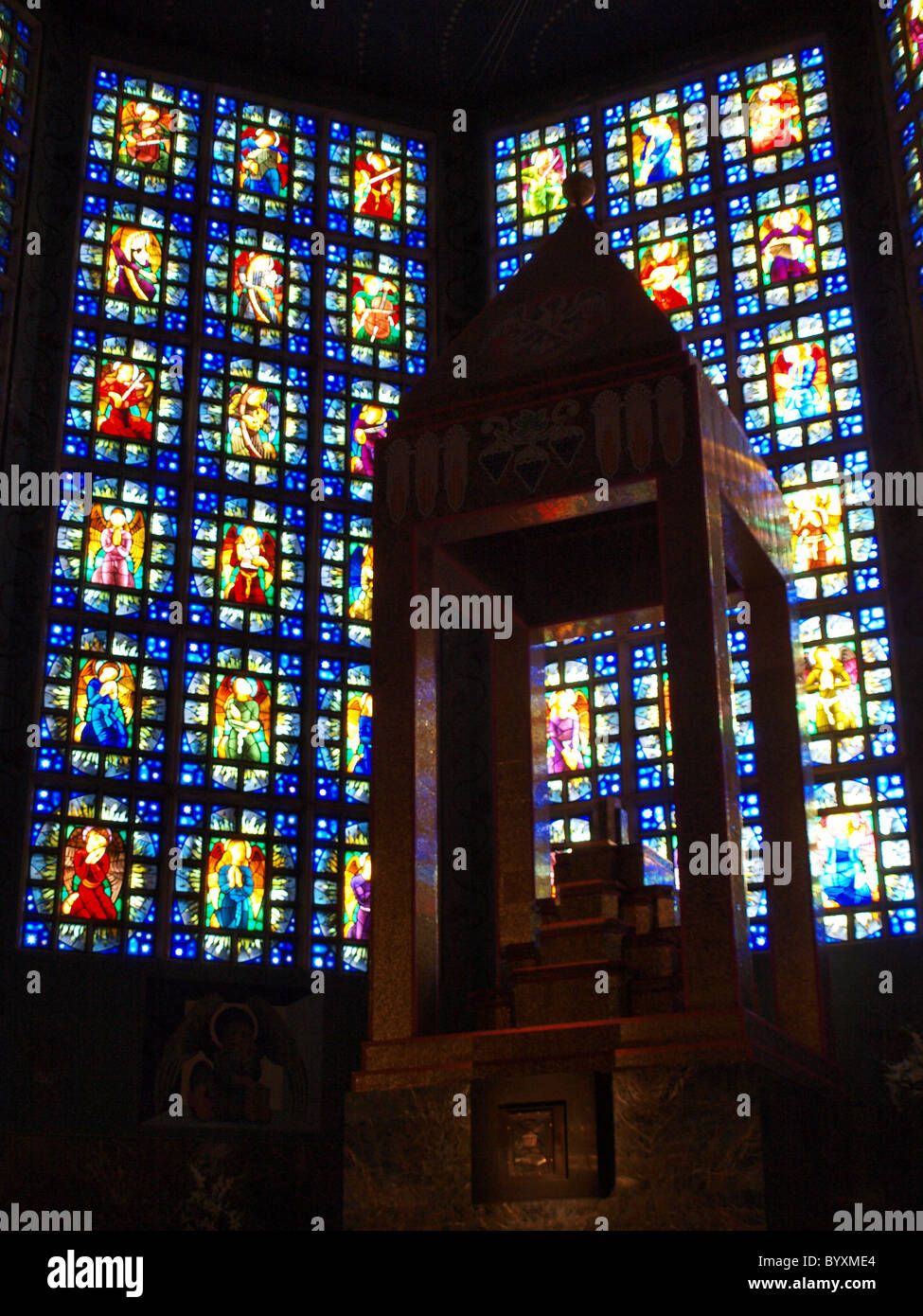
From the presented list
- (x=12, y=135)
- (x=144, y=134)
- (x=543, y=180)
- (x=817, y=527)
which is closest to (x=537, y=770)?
(x=817, y=527)

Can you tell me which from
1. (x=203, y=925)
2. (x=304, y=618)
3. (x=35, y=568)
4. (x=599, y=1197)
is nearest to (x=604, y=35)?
(x=304, y=618)

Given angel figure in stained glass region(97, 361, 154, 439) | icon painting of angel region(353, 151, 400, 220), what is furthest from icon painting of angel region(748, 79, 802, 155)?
angel figure in stained glass region(97, 361, 154, 439)

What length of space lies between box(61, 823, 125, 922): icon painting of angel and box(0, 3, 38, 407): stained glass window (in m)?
4.11

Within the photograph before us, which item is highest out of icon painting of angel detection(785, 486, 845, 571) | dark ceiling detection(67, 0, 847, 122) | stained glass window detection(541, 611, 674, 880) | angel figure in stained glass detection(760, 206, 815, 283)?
dark ceiling detection(67, 0, 847, 122)

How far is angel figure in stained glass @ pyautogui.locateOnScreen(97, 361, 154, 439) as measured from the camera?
14.4 metres

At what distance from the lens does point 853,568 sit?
13.4 meters

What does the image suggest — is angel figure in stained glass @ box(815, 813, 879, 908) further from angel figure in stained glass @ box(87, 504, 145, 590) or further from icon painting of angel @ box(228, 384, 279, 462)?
angel figure in stained glass @ box(87, 504, 145, 590)

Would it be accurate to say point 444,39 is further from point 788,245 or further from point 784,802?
point 784,802

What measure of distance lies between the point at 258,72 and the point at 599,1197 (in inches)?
508

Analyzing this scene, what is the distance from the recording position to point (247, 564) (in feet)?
47.3

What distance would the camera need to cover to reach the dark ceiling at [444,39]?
15641mm

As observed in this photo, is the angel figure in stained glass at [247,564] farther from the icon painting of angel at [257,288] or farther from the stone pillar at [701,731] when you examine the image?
the stone pillar at [701,731]

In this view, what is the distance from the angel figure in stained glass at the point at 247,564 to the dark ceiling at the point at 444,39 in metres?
4.96

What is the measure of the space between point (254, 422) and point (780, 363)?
4836 millimetres
